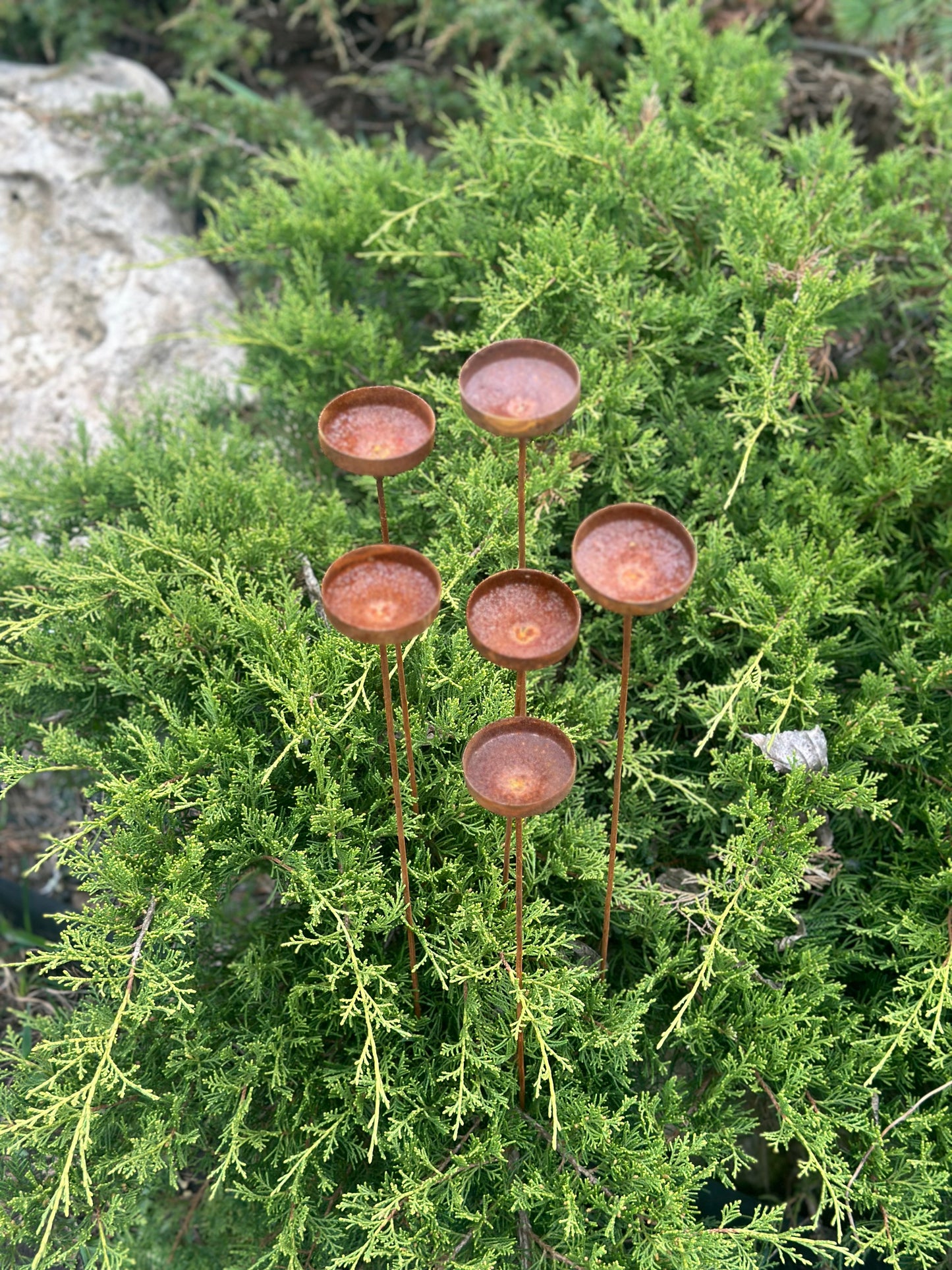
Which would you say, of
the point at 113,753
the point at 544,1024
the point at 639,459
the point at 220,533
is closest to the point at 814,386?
the point at 639,459

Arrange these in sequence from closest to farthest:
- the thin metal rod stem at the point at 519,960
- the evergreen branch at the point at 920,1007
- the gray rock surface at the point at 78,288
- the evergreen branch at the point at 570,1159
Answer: the thin metal rod stem at the point at 519,960
the evergreen branch at the point at 570,1159
the evergreen branch at the point at 920,1007
the gray rock surface at the point at 78,288

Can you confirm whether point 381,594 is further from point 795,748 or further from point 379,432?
point 795,748

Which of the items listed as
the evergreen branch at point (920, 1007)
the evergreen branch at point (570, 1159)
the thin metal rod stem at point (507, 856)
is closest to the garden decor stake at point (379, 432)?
the thin metal rod stem at point (507, 856)

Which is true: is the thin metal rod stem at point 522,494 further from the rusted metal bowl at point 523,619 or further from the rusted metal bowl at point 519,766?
the rusted metal bowl at point 519,766

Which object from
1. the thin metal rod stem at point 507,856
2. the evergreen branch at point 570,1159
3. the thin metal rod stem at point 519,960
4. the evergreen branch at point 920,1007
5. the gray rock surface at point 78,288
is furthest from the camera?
the gray rock surface at point 78,288

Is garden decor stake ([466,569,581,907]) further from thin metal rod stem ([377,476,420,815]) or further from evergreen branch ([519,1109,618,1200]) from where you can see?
evergreen branch ([519,1109,618,1200])

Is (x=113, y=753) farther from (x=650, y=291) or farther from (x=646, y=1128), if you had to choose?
(x=650, y=291)

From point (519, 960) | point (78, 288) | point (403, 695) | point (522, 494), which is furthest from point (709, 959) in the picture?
point (78, 288)
